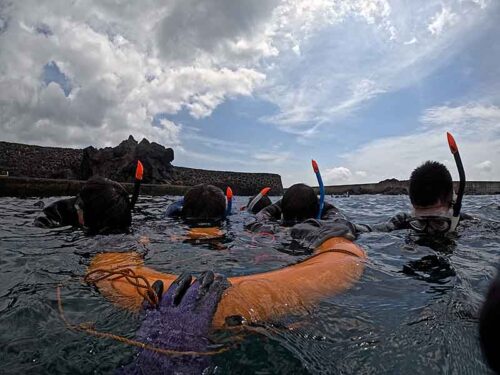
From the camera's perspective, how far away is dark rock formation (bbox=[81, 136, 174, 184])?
2633 cm

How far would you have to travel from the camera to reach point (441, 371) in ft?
4.16

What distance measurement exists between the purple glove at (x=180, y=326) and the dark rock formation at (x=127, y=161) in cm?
2567

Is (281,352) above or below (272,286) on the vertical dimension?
below

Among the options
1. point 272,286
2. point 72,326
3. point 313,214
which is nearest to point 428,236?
point 313,214

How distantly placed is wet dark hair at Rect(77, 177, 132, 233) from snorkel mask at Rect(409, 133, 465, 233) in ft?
11.7

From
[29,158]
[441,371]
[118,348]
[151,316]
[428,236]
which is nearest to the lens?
[441,371]

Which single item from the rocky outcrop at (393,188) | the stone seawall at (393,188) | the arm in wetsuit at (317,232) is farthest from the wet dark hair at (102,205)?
the stone seawall at (393,188)

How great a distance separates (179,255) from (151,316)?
1.72 m

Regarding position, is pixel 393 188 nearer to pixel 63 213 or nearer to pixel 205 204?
pixel 205 204

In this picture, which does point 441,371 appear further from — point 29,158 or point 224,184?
point 224,184

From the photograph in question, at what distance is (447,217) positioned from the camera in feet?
11.8

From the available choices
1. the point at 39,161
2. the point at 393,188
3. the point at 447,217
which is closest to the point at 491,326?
the point at 447,217

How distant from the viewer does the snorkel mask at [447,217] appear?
10.9 ft

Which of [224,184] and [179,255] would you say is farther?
[224,184]
